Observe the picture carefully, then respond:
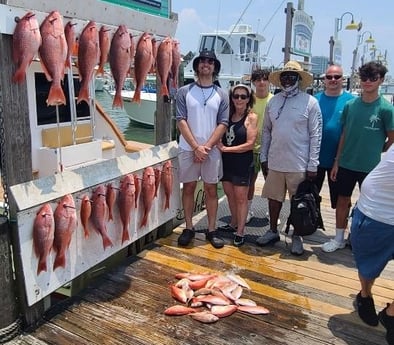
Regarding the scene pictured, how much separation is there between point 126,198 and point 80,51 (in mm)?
1193

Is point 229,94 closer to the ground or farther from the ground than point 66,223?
farther from the ground

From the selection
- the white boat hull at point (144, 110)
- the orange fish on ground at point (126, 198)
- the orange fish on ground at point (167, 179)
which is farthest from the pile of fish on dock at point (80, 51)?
the white boat hull at point (144, 110)

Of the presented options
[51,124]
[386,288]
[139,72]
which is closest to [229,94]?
[139,72]

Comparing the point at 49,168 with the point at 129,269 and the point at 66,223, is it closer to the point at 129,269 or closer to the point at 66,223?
the point at 129,269

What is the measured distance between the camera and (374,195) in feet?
8.15

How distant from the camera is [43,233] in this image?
97.1 inches

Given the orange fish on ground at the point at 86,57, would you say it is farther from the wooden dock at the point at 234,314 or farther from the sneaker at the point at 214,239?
the sneaker at the point at 214,239

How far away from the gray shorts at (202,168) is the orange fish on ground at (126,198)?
76 cm

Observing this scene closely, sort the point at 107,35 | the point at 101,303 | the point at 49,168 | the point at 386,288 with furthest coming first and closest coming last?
the point at 49,168
the point at 386,288
the point at 101,303
the point at 107,35

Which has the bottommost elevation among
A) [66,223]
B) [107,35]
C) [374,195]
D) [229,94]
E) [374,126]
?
[66,223]

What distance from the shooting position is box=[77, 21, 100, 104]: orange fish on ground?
2504 mm

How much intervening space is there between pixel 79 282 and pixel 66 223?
1176mm

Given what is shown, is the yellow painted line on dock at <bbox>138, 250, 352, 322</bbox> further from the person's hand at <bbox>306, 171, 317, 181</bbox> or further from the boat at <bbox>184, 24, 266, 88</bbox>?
the boat at <bbox>184, 24, 266, 88</bbox>

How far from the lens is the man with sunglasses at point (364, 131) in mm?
3414
